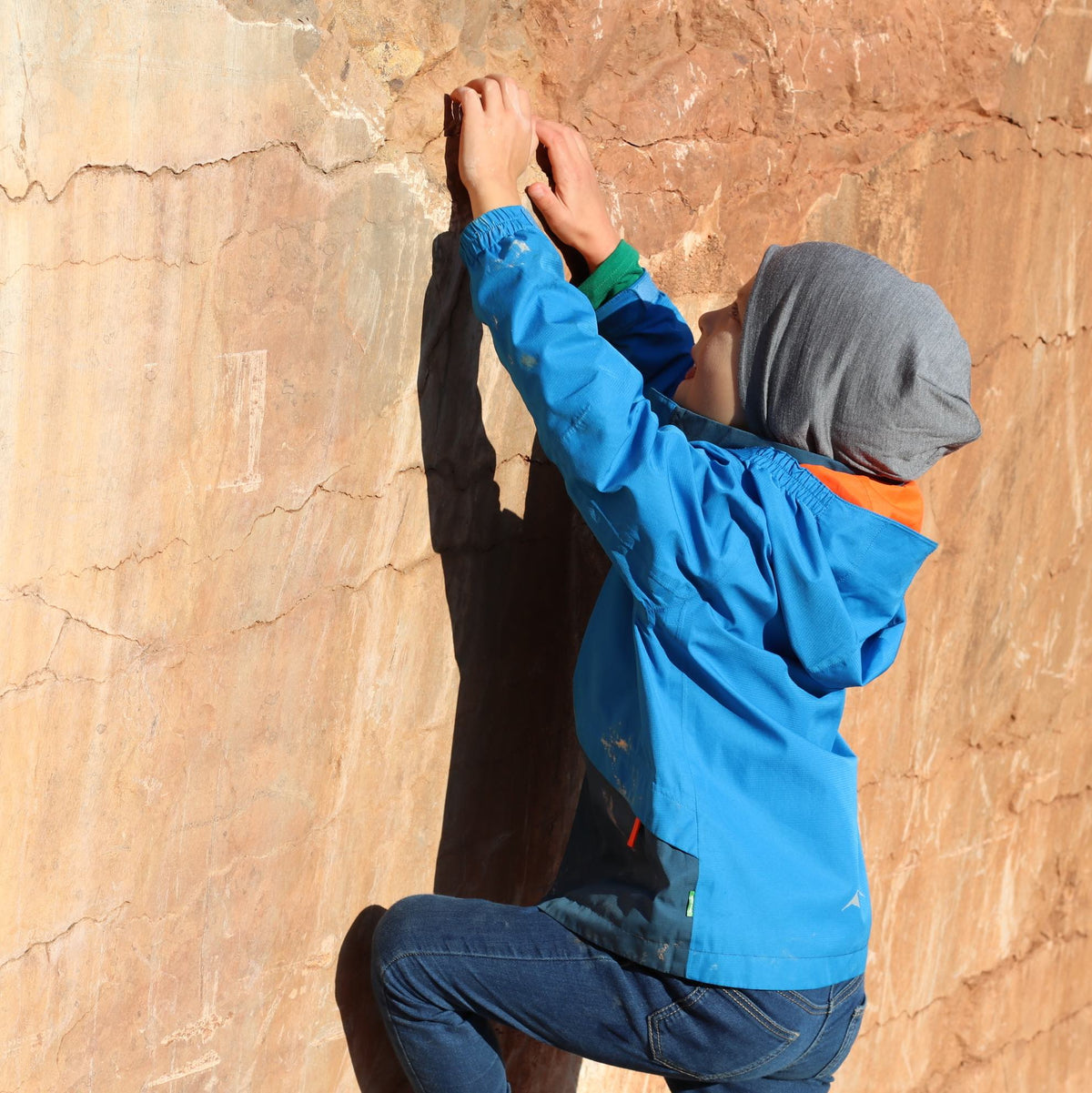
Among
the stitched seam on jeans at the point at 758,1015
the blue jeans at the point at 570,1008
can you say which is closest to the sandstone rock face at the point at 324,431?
the blue jeans at the point at 570,1008

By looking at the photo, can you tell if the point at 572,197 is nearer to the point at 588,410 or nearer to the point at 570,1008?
the point at 588,410

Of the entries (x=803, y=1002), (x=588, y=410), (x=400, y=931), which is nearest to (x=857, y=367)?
(x=588, y=410)

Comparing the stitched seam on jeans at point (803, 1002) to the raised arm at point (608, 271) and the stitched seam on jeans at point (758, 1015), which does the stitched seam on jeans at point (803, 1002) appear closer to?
the stitched seam on jeans at point (758, 1015)

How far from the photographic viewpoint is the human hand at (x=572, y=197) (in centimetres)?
146

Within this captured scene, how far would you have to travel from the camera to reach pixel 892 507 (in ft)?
4.33

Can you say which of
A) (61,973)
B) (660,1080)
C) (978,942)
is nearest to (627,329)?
(61,973)

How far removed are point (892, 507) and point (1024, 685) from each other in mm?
1205

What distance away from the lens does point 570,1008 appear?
4.47ft

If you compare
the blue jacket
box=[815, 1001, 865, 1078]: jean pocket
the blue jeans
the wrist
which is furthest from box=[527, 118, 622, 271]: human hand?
box=[815, 1001, 865, 1078]: jean pocket

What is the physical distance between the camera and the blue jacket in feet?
3.99

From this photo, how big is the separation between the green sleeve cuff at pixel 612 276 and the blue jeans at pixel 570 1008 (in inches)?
27.7

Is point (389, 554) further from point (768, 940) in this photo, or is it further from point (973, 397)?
point (973, 397)

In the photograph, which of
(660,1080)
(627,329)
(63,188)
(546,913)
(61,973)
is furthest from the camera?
(660,1080)

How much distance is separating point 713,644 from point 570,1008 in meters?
0.43
